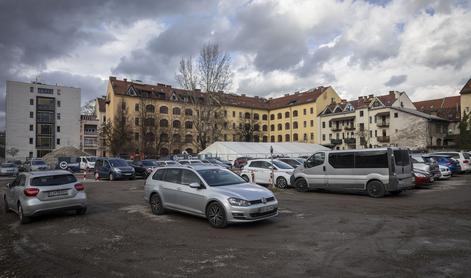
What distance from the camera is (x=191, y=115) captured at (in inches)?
3219

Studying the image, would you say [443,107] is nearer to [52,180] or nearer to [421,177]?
[421,177]

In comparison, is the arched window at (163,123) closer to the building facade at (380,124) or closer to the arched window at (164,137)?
the arched window at (164,137)

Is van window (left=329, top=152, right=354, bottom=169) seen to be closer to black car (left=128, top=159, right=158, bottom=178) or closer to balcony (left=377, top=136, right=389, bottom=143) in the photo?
black car (left=128, top=159, right=158, bottom=178)

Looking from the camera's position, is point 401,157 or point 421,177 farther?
point 421,177

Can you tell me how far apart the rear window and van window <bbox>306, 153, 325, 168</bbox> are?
34.5 feet

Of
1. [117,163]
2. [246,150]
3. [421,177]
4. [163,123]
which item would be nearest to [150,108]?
[163,123]

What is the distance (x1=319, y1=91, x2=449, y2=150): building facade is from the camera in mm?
64688

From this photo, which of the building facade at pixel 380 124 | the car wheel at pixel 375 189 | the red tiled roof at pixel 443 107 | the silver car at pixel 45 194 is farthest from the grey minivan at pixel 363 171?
the red tiled roof at pixel 443 107

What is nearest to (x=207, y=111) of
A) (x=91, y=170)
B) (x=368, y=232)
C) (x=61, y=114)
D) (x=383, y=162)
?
(x=91, y=170)

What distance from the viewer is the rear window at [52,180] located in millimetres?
10344

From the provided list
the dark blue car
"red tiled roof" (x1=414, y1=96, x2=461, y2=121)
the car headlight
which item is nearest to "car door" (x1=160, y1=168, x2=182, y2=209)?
the car headlight

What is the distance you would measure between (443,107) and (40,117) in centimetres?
9785

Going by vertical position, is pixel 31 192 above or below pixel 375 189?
above

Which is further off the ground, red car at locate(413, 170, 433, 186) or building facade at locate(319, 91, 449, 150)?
building facade at locate(319, 91, 449, 150)
